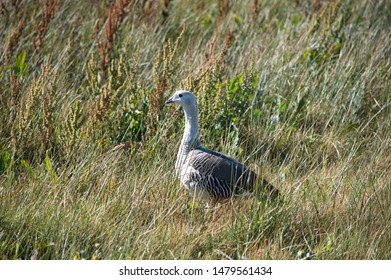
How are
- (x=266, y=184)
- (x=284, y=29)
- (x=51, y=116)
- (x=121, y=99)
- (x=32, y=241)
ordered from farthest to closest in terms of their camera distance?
(x=284, y=29) < (x=121, y=99) < (x=51, y=116) < (x=266, y=184) < (x=32, y=241)

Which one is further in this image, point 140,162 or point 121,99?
point 121,99

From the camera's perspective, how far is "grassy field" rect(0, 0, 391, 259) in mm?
4738

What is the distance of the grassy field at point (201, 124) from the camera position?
4738mm

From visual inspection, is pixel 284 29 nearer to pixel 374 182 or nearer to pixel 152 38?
pixel 152 38

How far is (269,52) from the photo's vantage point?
746 centimetres

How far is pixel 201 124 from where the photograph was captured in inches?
243

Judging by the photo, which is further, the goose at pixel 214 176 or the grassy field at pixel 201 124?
the goose at pixel 214 176

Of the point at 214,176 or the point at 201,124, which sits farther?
the point at 201,124

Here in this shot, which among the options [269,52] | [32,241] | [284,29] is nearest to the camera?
[32,241]

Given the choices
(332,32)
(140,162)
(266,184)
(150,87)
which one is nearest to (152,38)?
(150,87)

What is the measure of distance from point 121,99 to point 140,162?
43.3 inches

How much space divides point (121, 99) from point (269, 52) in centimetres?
177

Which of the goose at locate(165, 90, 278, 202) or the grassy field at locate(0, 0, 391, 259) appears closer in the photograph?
the grassy field at locate(0, 0, 391, 259)

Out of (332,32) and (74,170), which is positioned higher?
(332,32)
